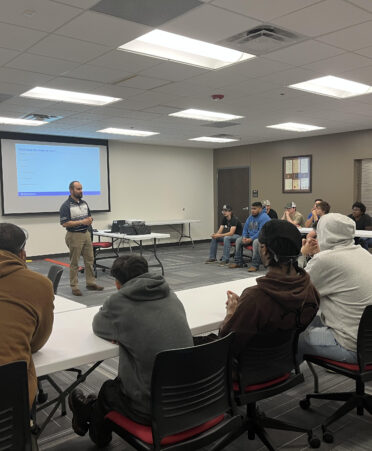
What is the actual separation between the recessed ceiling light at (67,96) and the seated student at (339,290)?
3.88m

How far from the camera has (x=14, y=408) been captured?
1.38 meters

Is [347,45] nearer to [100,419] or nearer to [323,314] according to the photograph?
[323,314]

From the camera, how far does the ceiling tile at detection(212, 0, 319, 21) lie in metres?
2.76

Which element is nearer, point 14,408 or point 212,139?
point 14,408

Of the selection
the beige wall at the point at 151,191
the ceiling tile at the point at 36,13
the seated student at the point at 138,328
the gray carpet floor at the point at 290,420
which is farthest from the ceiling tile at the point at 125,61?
the beige wall at the point at 151,191

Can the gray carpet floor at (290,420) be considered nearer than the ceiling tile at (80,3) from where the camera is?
Yes

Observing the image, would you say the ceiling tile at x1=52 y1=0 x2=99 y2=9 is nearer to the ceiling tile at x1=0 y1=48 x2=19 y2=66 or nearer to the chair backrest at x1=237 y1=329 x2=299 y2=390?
the ceiling tile at x1=0 y1=48 x2=19 y2=66

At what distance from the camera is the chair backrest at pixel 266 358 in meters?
1.90

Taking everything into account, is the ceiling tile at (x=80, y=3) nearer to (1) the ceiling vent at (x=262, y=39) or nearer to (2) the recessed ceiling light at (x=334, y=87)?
(1) the ceiling vent at (x=262, y=39)

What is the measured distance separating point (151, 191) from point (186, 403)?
29.5 ft

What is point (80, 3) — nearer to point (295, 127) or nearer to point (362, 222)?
point (362, 222)

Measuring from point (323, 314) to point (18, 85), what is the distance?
4169 mm

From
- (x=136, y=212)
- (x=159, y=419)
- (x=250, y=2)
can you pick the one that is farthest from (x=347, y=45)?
(x=136, y=212)

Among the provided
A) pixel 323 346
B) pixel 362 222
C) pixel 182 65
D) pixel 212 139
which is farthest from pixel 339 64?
pixel 212 139
